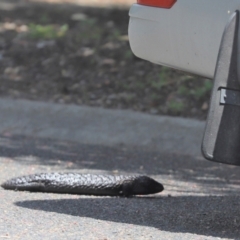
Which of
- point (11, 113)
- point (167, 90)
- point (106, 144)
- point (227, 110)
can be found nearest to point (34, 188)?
point (227, 110)

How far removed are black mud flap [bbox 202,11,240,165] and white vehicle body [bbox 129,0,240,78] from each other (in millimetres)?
212

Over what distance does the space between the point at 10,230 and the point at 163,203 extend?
4.57 ft

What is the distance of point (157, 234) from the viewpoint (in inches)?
165

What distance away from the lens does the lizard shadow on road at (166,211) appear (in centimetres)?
445

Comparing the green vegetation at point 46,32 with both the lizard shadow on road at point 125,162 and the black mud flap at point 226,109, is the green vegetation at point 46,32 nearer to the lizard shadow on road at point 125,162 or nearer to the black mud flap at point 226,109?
the lizard shadow on road at point 125,162

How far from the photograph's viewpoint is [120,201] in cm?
519

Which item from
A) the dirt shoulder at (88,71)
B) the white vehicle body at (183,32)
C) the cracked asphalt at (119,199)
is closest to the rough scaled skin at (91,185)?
the cracked asphalt at (119,199)

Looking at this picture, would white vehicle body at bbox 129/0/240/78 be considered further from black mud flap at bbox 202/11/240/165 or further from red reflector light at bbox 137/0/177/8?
black mud flap at bbox 202/11/240/165

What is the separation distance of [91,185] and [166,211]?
0.72m

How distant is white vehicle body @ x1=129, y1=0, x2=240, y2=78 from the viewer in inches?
169

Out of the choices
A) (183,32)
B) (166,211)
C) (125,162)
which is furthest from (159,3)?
(125,162)

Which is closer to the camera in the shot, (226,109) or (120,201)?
(226,109)

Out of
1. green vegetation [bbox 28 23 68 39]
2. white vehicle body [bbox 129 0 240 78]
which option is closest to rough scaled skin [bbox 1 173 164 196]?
white vehicle body [bbox 129 0 240 78]

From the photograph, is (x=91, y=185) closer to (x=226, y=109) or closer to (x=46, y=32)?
(x=226, y=109)
